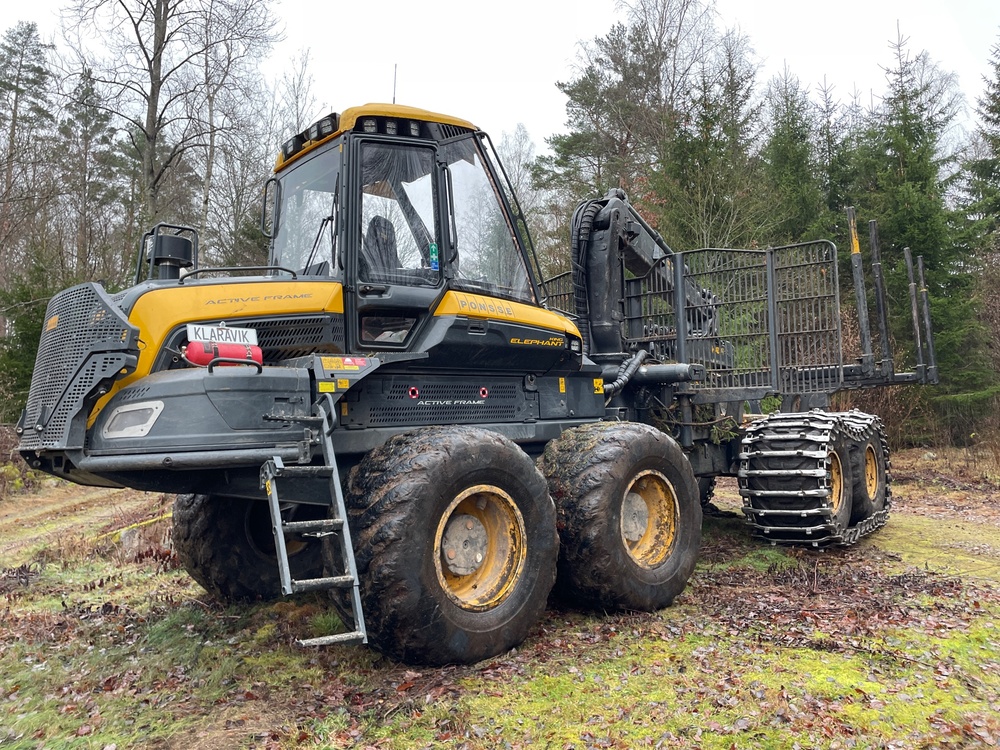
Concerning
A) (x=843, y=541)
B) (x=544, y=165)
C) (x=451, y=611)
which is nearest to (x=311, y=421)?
(x=451, y=611)

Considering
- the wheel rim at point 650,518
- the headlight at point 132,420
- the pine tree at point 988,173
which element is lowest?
the wheel rim at point 650,518

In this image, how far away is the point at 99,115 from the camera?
2248 centimetres

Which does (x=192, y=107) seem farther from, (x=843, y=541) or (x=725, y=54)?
(x=843, y=541)

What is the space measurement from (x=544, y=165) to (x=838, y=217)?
8.65m

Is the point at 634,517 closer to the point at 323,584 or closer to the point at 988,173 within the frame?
the point at 323,584

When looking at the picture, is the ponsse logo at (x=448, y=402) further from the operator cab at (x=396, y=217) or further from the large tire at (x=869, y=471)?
the large tire at (x=869, y=471)

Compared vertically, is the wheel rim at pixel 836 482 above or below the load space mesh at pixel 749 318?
below

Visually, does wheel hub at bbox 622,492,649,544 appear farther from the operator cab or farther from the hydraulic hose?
the operator cab

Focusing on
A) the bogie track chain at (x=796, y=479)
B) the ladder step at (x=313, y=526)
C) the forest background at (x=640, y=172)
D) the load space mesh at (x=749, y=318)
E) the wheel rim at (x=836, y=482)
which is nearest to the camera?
the ladder step at (x=313, y=526)

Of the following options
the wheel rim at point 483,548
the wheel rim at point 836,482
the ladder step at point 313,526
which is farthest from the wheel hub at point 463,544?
the wheel rim at point 836,482

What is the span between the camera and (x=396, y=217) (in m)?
4.95

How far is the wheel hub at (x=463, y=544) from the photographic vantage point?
14.4ft

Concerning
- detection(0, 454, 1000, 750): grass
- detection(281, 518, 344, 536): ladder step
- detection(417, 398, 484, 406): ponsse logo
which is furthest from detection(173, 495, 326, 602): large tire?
detection(281, 518, 344, 536): ladder step

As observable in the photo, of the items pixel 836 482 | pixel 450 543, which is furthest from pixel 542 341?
pixel 836 482
